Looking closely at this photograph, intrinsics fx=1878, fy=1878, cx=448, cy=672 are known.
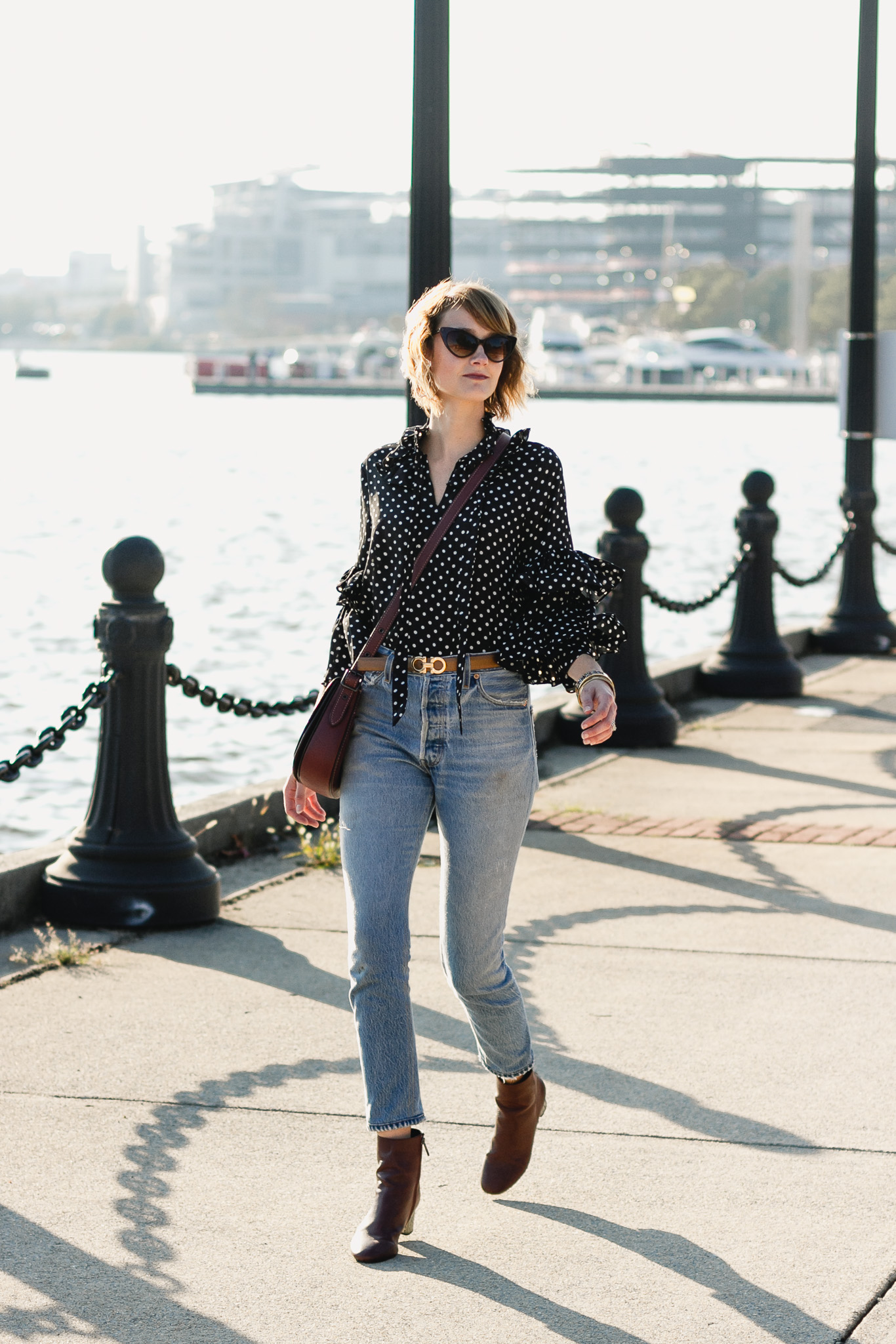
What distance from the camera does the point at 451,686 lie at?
3451mm

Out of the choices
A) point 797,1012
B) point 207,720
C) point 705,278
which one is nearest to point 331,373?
point 705,278

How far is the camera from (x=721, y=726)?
9.79m

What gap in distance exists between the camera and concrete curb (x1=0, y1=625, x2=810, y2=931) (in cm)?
576

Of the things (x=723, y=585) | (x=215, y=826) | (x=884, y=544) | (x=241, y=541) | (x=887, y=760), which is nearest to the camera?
(x=215, y=826)

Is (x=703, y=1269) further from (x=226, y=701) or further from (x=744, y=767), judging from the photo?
(x=744, y=767)

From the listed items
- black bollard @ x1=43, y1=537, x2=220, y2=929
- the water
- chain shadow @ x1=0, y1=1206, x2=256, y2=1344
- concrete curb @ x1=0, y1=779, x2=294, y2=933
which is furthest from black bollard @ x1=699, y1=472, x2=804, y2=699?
chain shadow @ x1=0, y1=1206, x2=256, y2=1344

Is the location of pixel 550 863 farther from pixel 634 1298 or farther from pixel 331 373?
pixel 331 373

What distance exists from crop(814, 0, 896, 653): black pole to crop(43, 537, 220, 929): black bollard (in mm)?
6850

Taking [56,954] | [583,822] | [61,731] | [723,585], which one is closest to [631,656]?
[723,585]

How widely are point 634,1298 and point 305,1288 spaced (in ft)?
1.88

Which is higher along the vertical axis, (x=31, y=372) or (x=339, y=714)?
(x=31, y=372)

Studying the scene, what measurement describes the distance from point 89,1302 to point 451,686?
125cm

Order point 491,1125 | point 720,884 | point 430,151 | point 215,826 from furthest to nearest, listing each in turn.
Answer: point 430,151, point 215,826, point 720,884, point 491,1125

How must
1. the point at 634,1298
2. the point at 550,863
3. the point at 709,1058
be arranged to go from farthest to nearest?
the point at 550,863 → the point at 709,1058 → the point at 634,1298
